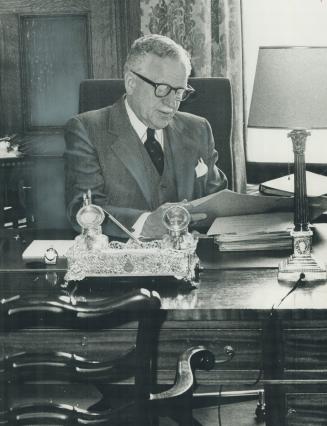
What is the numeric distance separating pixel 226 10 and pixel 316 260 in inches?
109

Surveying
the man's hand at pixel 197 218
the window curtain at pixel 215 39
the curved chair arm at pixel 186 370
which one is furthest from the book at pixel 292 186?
the window curtain at pixel 215 39

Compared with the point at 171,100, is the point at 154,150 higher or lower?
lower

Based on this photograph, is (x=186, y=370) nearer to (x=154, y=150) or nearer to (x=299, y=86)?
(x=299, y=86)

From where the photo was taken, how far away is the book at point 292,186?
2.70m

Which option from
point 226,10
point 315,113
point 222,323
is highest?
point 226,10

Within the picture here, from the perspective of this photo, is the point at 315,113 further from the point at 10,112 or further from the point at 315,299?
the point at 10,112

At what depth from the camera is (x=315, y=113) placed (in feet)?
7.10

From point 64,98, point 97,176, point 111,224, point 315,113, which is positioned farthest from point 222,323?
point 64,98

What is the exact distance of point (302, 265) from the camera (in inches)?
85.4

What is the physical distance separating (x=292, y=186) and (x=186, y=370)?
5.35 feet

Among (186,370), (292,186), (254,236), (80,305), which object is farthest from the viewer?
(292,186)

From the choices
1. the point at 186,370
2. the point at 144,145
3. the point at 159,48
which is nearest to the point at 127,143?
the point at 144,145

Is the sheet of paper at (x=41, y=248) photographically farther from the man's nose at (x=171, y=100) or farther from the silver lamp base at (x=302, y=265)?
the man's nose at (x=171, y=100)

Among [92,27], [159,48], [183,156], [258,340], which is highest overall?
[92,27]
